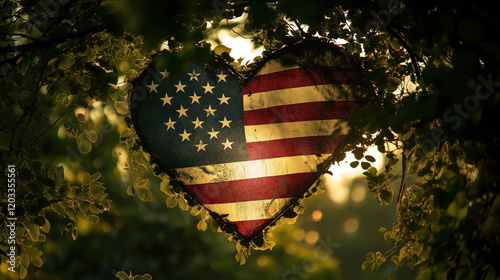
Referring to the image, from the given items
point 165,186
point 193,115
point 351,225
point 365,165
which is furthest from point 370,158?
point 351,225

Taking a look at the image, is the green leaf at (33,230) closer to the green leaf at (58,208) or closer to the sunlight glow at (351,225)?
the green leaf at (58,208)

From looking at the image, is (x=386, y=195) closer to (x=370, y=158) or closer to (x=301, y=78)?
(x=370, y=158)

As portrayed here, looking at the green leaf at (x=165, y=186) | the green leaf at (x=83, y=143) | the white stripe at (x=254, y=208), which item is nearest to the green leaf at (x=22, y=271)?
the green leaf at (x=83, y=143)

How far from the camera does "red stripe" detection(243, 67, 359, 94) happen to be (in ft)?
7.20

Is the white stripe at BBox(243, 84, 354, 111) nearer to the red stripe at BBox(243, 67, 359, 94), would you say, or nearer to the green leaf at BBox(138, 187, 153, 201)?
the red stripe at BBox(243, 67, 359, 94)

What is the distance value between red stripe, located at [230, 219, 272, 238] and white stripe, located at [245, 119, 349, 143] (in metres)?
0.38

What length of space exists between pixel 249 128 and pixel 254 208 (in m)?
0.37

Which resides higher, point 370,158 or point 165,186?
point 370,158

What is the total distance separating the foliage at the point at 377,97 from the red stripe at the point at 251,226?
4.0 inches

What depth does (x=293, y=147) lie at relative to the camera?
89.4 inches

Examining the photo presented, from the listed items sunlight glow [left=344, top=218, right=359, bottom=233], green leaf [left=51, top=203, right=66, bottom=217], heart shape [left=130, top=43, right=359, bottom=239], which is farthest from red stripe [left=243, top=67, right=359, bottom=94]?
sunlight glow [left=344, top=218, right=359, bottom=233]

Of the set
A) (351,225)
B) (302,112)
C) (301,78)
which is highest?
(301,78)

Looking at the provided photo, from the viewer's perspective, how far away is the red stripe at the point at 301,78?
86.4 inches

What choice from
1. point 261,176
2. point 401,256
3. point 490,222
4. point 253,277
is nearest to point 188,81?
point 261,176
